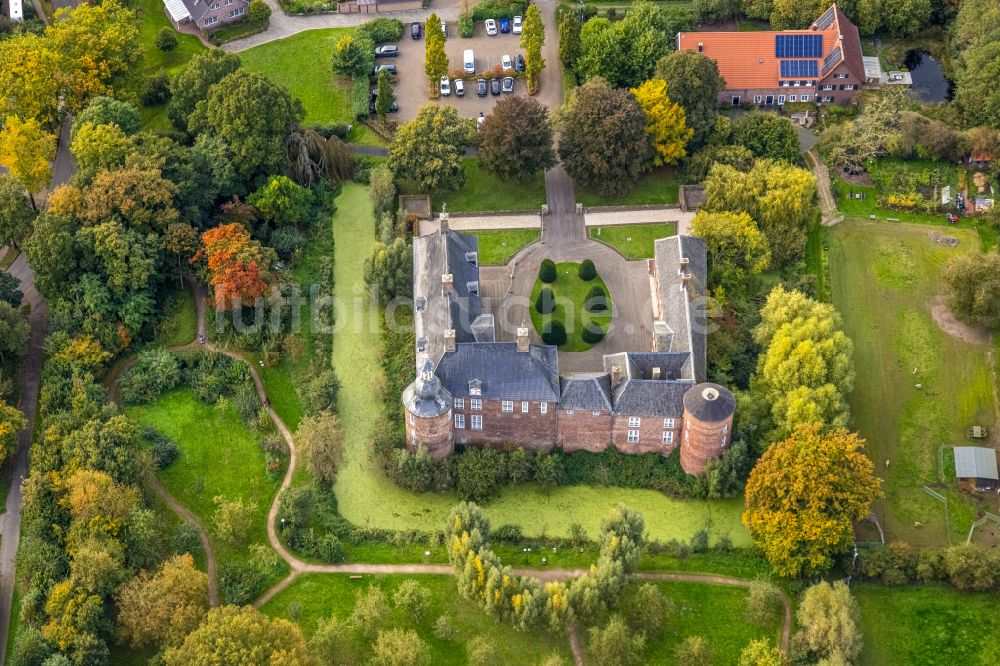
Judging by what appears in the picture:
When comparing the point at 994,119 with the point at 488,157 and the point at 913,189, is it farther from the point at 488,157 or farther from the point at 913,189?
the point at 488,157

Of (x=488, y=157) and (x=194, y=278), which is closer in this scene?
(x=194, y=278)

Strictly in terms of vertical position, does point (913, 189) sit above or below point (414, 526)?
above

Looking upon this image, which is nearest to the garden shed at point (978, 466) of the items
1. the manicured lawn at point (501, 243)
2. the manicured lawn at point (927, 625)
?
the manicured lawn at point (927, 625)

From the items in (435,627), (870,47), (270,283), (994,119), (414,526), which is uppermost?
(870,47)

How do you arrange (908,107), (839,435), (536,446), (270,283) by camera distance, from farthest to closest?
1. (908,107)
2. (270,283)
3. (536,446)
4. (839,435)

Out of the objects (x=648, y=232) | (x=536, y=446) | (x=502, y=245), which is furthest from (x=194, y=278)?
(x=648, y=232)

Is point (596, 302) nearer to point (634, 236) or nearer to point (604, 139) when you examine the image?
point (634, 236)
